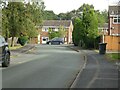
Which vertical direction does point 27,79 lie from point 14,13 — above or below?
below

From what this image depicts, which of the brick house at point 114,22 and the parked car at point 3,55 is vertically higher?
the brick house at point 114,22

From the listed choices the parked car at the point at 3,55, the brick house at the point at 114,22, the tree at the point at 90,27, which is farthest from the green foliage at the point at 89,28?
the parked car at the point at 3,55

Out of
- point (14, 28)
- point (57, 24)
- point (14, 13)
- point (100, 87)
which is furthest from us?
point (57, 24)

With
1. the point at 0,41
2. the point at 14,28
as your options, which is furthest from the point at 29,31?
the point at 0,41

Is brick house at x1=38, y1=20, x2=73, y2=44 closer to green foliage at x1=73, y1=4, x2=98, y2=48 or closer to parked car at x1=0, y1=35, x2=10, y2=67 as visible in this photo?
green foliage at x1=73, y1=4, x2=98, y2=48

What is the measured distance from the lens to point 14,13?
154 feet

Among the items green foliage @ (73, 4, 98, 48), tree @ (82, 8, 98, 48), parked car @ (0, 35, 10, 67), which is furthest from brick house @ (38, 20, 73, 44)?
parked car @ (0, 35, 10, 67)

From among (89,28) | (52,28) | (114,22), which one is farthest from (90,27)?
(52,28)

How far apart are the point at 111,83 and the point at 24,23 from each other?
3675 cm

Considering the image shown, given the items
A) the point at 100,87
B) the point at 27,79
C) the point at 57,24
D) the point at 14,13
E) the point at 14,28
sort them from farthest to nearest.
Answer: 1. the point at 57,24
2. the point at 14,28
3. the point at 14,13
4. the point at 27,79
5. the point at 100,87

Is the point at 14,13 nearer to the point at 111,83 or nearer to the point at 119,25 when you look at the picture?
the point at 119,25

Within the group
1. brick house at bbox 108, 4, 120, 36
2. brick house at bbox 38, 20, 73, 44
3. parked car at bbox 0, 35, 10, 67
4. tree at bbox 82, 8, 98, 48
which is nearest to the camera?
parked car at bbox 0, 35, 10, 67

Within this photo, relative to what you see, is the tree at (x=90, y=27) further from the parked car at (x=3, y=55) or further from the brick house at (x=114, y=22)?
the parked car at (x=3, y=55)

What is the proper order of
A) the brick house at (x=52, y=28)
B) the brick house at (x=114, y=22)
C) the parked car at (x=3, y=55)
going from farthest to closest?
the brick house at (x=52, y=28)
the brick house at (x=114, y=22)
the parked car at (x=3, y=55)
